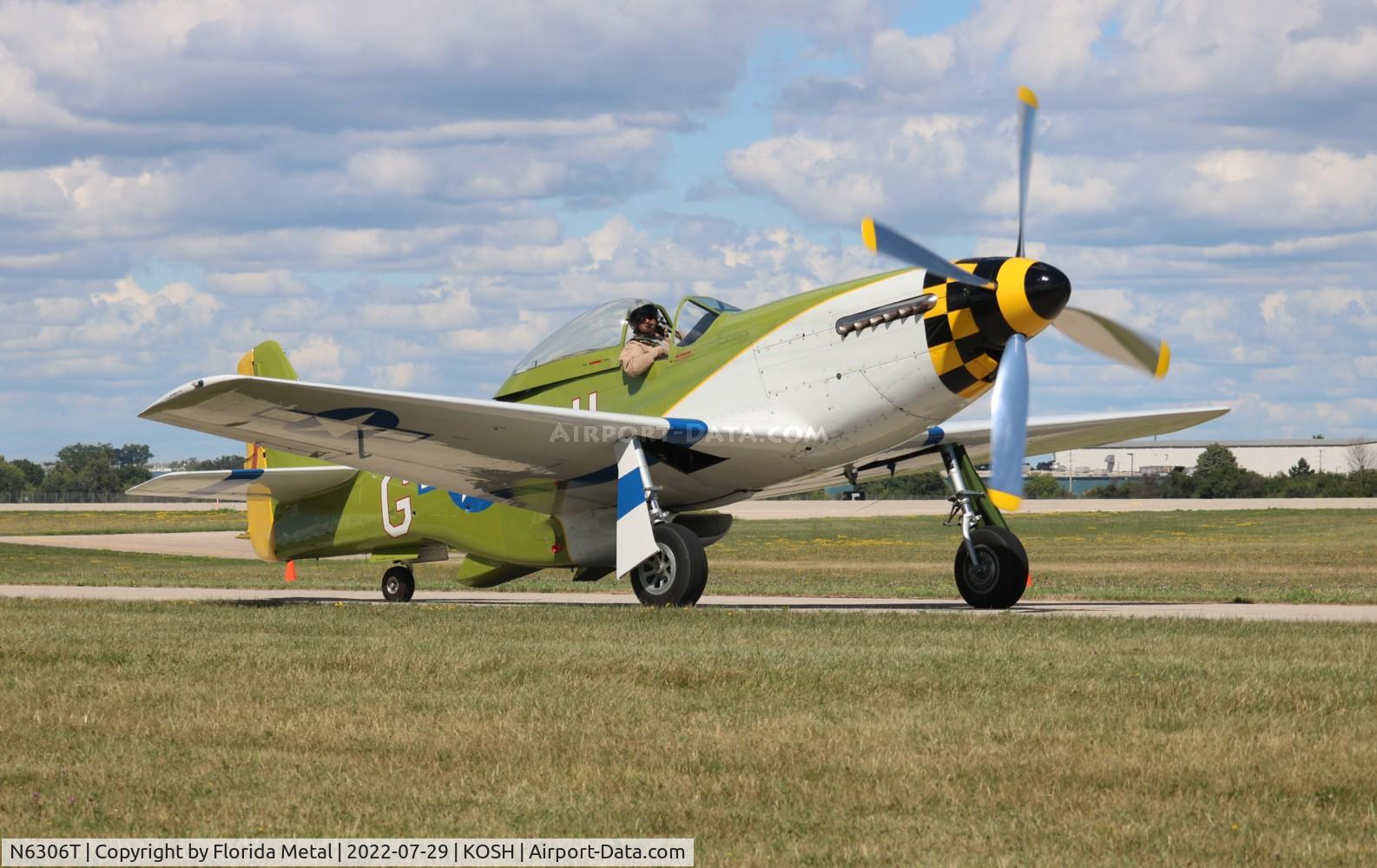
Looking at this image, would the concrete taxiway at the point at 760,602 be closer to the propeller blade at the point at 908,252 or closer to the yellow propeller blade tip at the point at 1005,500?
the yellow propeller blade tip at the point at 1005,500

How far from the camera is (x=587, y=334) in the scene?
16.3 metres

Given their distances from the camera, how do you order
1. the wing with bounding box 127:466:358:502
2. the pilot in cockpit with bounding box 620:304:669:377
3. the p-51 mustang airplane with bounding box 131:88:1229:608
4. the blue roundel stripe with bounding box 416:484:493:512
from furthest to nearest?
1. the blue roundel stripe with bounding box 416:484:493:512
2. the wing with bounding box 127:466:358:502
3. the pilot in cockpit with bounding box 620:304:669:377
4. the p-51 mustang airplane with bounding box 131:88:1229:608

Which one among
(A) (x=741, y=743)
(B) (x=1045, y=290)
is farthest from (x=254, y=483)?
(A) (x=741, y=743)

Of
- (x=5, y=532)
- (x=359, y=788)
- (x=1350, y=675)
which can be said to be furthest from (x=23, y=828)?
(x=5, y=532)

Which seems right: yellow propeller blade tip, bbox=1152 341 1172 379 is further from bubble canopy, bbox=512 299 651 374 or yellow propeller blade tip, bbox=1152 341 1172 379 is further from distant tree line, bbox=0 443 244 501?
distant tree line, bbox=0 443 244 501

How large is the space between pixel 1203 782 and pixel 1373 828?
0.77 metres

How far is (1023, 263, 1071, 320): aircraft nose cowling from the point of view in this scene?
12969mm

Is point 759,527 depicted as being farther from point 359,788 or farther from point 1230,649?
point 359,788

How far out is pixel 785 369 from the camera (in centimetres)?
1462

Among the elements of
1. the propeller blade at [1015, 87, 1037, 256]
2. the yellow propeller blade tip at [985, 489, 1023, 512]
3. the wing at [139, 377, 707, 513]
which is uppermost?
the propeller blade at [1015, 87, 1037, 256]

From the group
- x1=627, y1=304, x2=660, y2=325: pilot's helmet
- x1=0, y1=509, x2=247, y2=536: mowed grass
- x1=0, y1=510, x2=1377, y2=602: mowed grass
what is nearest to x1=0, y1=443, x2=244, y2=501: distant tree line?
x1=0, y1=509, x2=247, y2=536: mowed grass

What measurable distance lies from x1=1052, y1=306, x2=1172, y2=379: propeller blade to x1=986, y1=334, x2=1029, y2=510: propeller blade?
1630 millimetres
